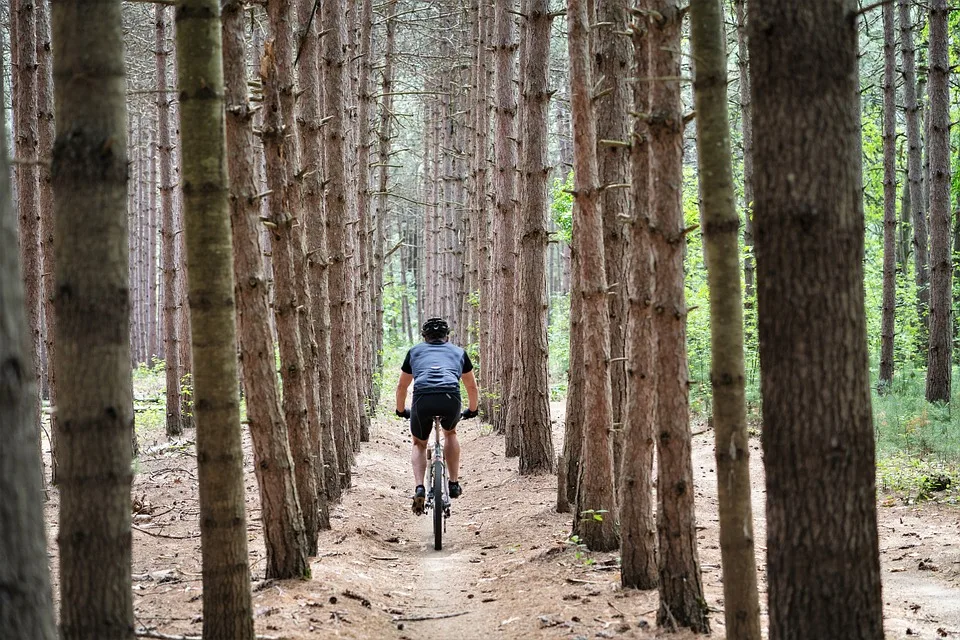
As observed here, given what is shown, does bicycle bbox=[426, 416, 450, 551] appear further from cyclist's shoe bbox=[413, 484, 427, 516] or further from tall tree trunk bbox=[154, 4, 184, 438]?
tall tree trunk bbox=[154, 4, 184, 438]

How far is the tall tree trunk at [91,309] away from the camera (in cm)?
322

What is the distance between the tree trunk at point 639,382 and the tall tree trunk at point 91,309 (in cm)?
332

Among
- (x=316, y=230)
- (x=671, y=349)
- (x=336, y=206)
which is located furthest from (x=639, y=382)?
(x=336, y=206)

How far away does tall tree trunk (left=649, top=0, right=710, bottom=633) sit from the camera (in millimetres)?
5156

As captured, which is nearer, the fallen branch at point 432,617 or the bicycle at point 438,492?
the fallen branch at point 432,617

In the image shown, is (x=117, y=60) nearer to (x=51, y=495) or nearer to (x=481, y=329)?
(x=51, y=495)

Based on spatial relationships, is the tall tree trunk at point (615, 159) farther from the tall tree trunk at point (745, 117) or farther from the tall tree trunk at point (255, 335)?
the tall tree trunk at point (745, 117)

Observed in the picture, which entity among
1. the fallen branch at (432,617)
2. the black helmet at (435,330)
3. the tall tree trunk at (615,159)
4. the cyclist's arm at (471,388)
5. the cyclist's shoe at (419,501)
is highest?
the tall tree trunk at (615,159)

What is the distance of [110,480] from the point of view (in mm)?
3314

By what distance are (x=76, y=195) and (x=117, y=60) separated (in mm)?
508

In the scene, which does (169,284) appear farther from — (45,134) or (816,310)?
(816,310)

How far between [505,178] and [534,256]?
3.08 meters

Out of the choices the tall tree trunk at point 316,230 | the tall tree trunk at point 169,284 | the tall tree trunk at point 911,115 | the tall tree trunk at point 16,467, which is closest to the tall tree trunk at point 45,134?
the tall tree trunk at point 316,230

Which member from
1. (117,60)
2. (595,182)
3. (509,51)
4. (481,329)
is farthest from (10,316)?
(481,329)
